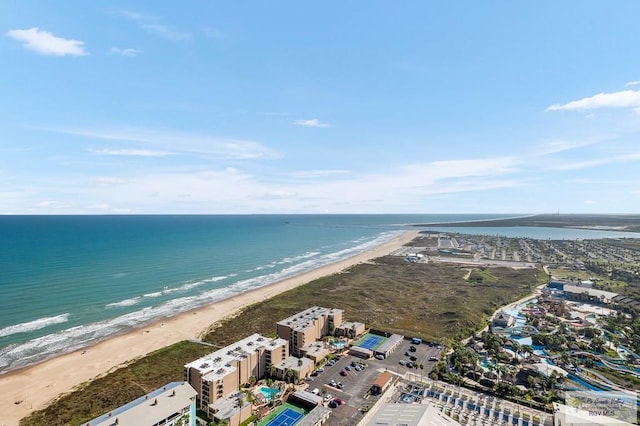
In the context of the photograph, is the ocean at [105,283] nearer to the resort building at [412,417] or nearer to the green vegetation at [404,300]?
the green vegetation at [404,300]

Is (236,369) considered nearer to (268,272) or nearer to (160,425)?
(160,425)

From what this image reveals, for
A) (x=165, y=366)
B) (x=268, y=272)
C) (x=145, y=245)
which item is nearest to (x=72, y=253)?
(x=145, y=245)

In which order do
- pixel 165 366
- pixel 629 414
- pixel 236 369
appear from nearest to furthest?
1. pixel 629 414
2. pixel 236 369
3. pixel 165 366

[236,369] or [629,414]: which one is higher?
[236,369]

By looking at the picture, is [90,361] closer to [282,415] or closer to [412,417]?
[282,415]

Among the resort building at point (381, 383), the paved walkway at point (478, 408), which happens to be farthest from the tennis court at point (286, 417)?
the paved walkway at point (478, 408)

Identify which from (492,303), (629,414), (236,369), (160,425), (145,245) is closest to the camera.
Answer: (160,425)

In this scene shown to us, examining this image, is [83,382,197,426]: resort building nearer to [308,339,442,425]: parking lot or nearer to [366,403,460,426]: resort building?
[308,339,442,425]: parking lot

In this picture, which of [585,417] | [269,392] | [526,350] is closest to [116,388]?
[269,392]
